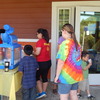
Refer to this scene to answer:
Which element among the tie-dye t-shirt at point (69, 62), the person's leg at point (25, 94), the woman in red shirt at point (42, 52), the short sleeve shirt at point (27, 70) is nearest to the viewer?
the tie-dye t-shirt at point (69, 62)

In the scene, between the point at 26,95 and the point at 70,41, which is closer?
the point at 70,41

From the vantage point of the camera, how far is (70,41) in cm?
259

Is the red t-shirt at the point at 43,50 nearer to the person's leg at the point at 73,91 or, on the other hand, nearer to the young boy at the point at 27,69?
the young boy at the point at 27,69

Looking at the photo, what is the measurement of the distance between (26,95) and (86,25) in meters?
2.33

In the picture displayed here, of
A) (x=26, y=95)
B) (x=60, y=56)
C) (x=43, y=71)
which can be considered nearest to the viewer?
(x=60, y=56)

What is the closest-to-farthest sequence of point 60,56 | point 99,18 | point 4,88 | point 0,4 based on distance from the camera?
point 60,56, point 4,88, point 99,18, point 0,4

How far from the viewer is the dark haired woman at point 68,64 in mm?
2555

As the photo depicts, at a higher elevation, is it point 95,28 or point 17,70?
point 95,28

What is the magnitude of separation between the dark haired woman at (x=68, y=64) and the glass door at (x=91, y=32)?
1.92 meters

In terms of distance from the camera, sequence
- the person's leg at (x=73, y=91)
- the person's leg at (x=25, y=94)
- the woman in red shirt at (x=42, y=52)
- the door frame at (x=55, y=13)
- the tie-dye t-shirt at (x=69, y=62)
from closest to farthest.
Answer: the tie-dye t-shirt at (x=69, y=62) → the person's leg at (x=73, y=91) → the person's leg at (x=25, y=94) → the woman in red shirt at (x=42, y=52) → the door frame at (x=55, y=13)

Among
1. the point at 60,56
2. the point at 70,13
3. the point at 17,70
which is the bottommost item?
the point at 17,70

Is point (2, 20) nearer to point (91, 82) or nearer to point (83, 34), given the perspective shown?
point (83, 34)

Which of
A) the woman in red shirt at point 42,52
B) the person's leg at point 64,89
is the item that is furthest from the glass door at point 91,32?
the person's leg at point 64,89

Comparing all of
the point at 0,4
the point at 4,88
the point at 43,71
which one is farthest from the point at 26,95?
the point at 0,4
